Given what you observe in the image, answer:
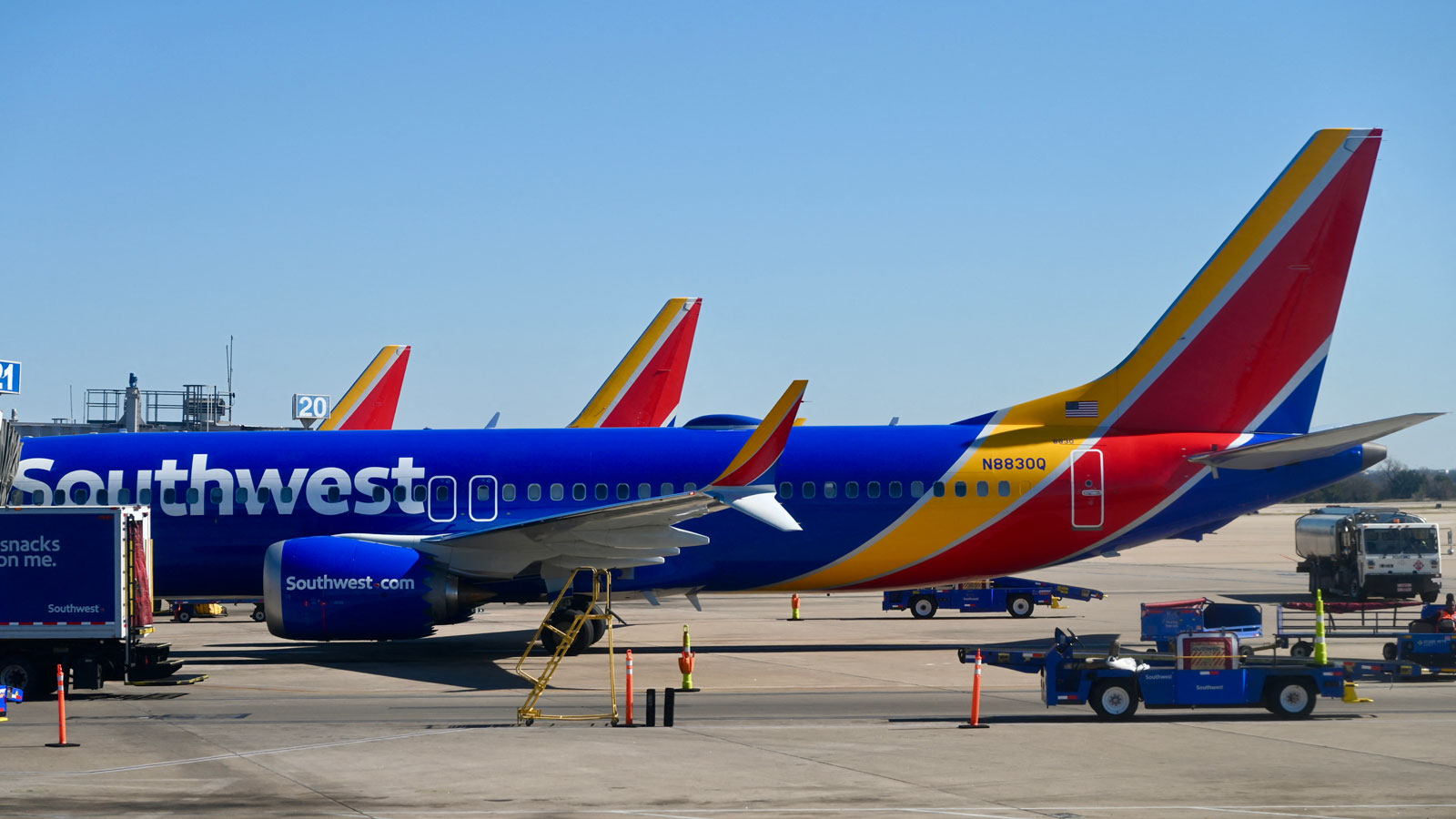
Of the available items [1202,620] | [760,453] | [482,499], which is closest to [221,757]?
[760,453]

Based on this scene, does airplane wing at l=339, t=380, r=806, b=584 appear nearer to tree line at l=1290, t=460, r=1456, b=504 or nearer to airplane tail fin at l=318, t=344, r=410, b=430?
airplane tail fin at l=318, t=344, r=410, b=430

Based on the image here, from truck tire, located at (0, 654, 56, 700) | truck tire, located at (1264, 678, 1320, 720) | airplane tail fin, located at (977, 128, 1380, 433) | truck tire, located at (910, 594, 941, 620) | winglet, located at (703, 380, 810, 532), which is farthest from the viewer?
truck tire, located at (910, 594, 941, 620)

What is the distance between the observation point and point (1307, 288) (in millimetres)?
25891

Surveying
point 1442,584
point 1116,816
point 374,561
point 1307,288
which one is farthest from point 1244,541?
point 1116,816

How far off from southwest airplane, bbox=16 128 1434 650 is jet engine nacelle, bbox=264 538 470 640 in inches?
46.1

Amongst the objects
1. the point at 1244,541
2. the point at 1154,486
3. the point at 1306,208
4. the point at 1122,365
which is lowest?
the point at 1244,541

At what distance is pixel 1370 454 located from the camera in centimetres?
2578

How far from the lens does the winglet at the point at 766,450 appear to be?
2141cm

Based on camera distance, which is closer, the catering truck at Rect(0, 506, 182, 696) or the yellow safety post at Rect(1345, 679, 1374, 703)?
the yellow safety post at Rect(1345, 679, 1374, 703)

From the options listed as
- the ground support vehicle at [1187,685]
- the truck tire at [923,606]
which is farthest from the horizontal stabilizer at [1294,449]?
the truck tire at [923,606]

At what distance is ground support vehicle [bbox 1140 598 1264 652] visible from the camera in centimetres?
2158

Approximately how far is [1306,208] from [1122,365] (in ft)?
14.6

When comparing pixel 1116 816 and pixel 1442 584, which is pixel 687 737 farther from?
pixel 1442 584

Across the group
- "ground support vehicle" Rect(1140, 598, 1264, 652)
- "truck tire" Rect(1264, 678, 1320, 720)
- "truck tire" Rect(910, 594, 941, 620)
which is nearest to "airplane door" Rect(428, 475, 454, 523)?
"ground support vehicle" Rect(1140, 598, 1264, 652)
